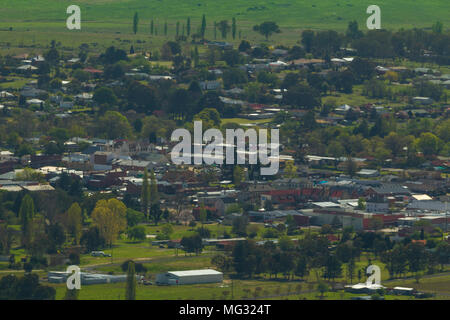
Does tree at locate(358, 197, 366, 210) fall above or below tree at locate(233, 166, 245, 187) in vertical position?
below

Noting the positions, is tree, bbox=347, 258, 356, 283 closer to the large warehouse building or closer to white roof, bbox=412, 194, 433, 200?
the large warehouse building

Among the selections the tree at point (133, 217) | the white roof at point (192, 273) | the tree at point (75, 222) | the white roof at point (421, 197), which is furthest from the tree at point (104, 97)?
the white roof at point (192, 273)

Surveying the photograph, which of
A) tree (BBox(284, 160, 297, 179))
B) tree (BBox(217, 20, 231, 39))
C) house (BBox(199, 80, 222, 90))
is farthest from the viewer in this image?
tree (BBox(217, 20, 231, 39))

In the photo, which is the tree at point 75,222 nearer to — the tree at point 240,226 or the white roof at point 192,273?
the tree at point 240,226

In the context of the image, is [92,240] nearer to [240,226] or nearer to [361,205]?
[240,226]

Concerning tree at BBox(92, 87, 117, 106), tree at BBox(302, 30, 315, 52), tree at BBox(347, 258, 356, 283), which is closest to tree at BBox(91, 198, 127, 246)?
tree at BBox(347, 258, 356, 283)

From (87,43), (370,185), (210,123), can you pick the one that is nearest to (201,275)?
(370,185)
